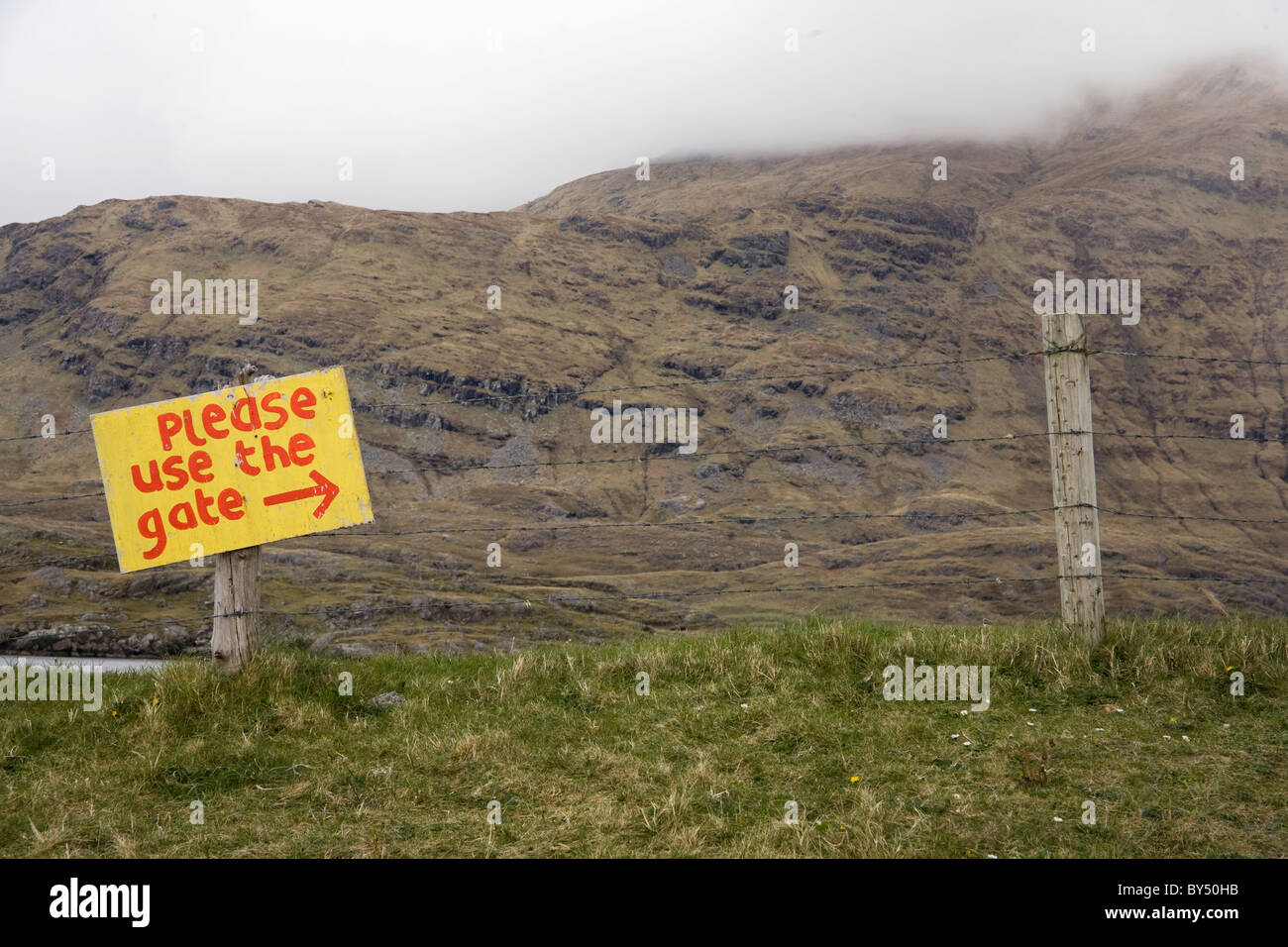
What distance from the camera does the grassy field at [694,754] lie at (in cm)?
632

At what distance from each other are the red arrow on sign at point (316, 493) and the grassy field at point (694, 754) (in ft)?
4.51

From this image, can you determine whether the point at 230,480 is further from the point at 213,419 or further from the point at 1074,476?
the point at 1074,476

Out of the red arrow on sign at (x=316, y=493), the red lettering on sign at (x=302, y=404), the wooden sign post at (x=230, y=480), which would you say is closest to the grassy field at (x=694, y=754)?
the wooden sign post at (x=230, y=480)

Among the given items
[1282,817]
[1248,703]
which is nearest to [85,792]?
[1282,817]

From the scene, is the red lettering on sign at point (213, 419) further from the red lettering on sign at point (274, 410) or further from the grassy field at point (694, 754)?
the grassy field at point (694, 754)

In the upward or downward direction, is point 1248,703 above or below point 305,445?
below

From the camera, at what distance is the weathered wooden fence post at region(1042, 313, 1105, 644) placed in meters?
9.06

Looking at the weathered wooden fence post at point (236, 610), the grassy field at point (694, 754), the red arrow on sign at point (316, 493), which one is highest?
the red arrow on sign at point (316, 493)

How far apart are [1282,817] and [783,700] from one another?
3.54 meters

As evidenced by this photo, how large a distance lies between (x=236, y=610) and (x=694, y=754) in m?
4.39

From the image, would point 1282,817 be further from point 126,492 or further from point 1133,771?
point 126,492

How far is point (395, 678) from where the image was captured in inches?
380

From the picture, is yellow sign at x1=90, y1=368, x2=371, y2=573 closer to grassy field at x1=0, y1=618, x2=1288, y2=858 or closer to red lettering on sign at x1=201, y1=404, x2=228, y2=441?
red lettering on sign at x1=201, y1=404, x2=228, y2=441

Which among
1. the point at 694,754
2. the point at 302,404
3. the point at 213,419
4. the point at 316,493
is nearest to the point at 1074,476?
the point at 694,754
